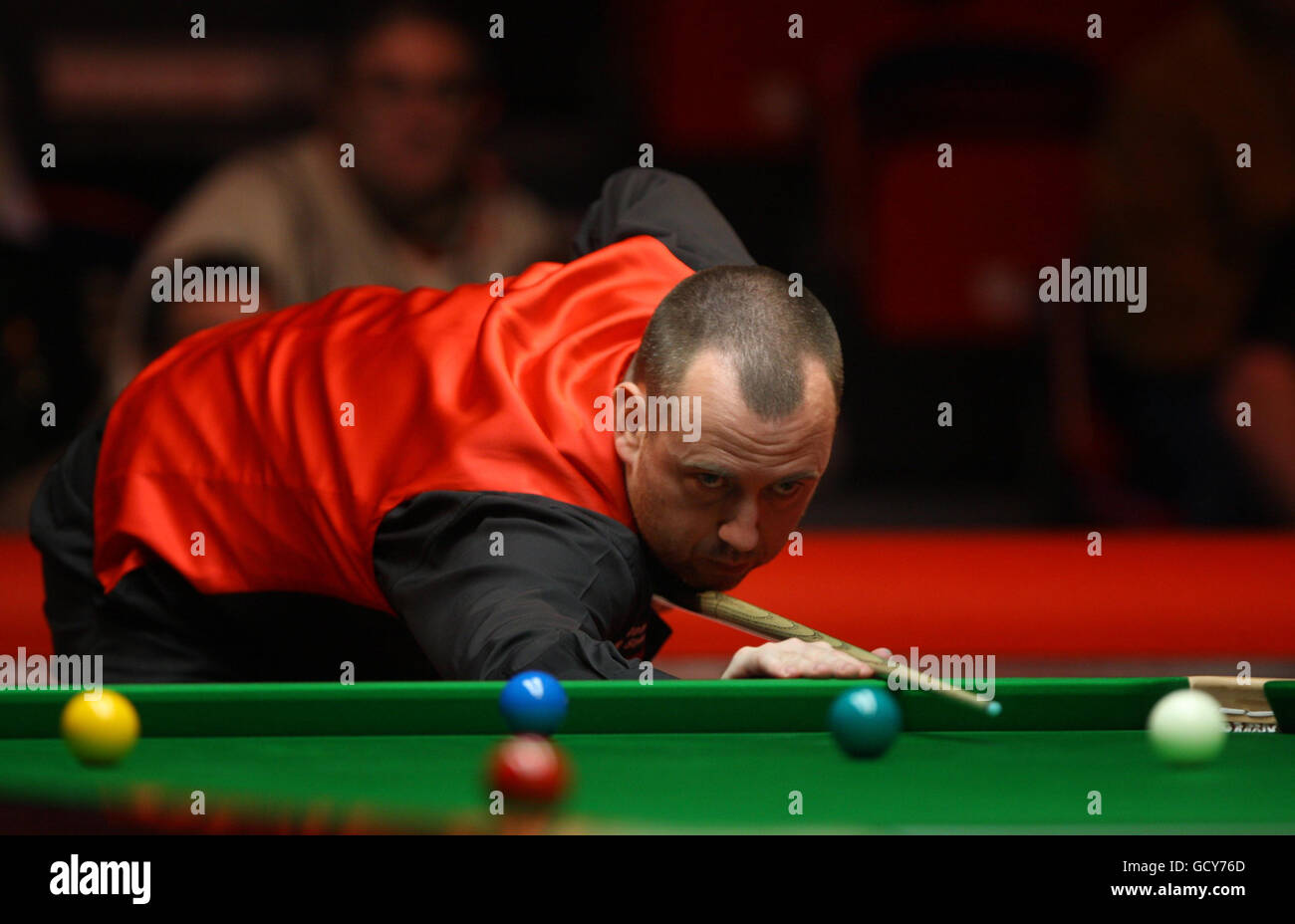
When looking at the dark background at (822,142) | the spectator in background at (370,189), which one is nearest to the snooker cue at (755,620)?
the spectator in background at (370,189)

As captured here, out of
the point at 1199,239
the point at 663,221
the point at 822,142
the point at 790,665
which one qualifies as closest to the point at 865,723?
the point at 790,665

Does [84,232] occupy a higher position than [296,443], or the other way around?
[84,232]

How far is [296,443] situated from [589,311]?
20.4 inches

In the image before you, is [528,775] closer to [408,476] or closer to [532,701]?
[532,701]

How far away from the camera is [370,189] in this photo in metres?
5.36

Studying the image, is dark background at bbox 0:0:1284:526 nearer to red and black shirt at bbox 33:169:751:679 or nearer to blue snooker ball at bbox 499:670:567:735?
red and black shirt at bbox 33:169:751:679

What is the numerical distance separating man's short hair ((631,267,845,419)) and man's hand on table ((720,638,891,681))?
1.33 ft

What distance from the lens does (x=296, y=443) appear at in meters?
2.63

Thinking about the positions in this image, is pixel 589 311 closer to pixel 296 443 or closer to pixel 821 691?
pixel 296 443

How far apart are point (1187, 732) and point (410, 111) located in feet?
12.7

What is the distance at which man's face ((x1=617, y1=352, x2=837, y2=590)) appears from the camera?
2.50 meters
